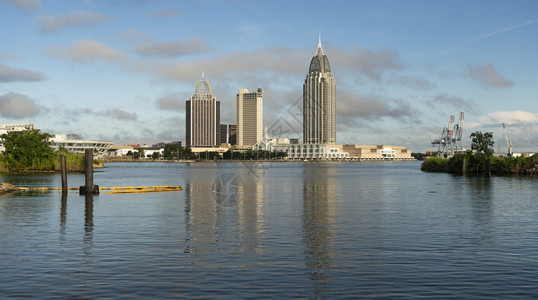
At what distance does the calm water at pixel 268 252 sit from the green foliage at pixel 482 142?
76594 mm

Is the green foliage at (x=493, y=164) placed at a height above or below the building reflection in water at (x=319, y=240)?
above

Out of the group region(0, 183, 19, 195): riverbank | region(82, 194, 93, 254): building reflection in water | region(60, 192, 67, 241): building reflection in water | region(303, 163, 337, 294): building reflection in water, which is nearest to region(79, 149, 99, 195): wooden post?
region(60, 192, 67, 241): building reflection in water

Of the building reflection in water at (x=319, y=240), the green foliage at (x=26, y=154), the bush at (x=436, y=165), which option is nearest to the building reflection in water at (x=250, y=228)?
the building reflection in water at (x=319, y=240)

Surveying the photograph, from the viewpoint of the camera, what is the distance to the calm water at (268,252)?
18.8 metres

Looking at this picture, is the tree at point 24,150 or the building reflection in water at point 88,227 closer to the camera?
the building reflection in water at point 88,227

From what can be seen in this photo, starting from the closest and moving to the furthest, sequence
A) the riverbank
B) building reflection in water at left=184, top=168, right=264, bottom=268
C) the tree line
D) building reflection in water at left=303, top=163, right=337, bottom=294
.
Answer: building reflection in water at left=303, top=163, right=337, bottom=294 → building reflection in water at left=184, top=168, right=264, bottom=268 → the riverbank → the tree line

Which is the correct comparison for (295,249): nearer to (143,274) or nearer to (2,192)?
(143,274)

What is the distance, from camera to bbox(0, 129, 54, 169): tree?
122 m

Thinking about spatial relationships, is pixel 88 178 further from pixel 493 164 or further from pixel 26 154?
pixel 493 164

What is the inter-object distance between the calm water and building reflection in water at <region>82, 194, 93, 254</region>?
0.08 metres

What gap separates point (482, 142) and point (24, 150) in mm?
103674

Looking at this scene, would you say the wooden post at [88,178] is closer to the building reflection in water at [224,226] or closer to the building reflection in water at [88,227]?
the building reflection in water at [88,227]

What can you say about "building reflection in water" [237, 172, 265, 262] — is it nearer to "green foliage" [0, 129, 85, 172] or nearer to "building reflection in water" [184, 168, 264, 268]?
"building reflection in water" [184, 168, 264, 268]

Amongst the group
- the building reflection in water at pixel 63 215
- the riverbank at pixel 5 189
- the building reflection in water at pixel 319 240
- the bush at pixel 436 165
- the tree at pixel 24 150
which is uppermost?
the tree at pixel 24 150
